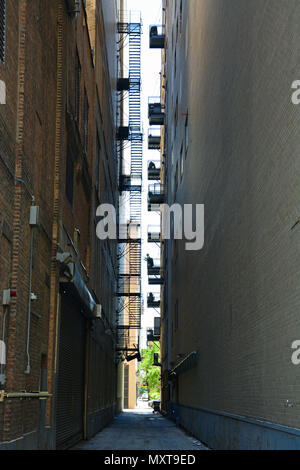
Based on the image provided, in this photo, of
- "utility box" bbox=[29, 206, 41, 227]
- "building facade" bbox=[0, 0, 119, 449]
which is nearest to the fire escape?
"building facade" bbox=[0, 0, 119, 449]

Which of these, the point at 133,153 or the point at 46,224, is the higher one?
the point at 133,153

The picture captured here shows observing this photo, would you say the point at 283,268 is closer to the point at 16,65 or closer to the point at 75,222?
the point at 16,65

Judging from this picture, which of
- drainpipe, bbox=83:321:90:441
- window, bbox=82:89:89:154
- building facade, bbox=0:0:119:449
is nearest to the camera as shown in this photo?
building facade, bbox=0:0:119:449

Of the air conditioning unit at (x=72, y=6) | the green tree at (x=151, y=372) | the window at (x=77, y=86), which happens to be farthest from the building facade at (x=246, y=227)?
the green tree at (x=151, y=372)

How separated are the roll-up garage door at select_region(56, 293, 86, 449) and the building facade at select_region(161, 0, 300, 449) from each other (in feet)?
12.6

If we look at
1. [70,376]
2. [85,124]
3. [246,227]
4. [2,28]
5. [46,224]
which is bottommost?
[70,376]

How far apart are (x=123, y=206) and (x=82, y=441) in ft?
103

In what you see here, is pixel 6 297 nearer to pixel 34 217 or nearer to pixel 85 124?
pixel 34 217

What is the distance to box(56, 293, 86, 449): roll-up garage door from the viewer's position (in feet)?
56.6

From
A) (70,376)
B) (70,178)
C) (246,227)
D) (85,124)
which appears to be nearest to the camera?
(246,227)

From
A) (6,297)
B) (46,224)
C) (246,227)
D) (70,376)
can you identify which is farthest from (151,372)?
(6,297)

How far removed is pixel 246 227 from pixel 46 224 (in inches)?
174

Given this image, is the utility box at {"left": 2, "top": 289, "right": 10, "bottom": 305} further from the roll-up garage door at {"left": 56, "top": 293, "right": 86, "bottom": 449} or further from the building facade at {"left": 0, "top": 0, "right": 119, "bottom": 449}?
the roll-up garage door at {"left": 56, "top": 293, "right": 86, "bottom": 449}

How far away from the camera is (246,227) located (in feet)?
45.2
